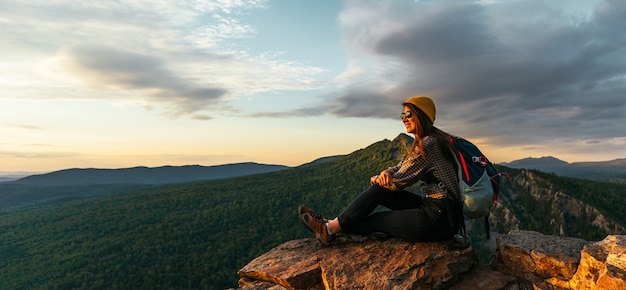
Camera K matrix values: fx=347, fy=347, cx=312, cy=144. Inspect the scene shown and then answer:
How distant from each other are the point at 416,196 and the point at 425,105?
8.40 ft

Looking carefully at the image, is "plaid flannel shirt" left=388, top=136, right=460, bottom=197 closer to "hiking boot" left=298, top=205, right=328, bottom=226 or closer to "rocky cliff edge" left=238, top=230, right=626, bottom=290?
"rocky cliff edge" left=238, top=230, right=626, bottom=290

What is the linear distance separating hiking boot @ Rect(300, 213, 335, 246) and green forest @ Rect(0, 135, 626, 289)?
102 meters

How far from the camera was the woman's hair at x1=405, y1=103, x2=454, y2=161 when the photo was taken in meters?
7.23

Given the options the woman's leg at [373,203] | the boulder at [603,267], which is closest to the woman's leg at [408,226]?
the woman's leg at [373,203]

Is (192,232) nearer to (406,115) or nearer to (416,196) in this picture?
(416,196)

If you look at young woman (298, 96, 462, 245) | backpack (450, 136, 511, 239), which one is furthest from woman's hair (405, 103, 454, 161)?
backpack (450, 136, 511, 239)

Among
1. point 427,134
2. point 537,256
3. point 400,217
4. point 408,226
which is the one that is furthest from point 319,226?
point 537,256

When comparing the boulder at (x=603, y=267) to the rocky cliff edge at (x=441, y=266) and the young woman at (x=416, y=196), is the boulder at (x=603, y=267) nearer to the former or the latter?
the rocky cliff edge at (x=441, y=266)

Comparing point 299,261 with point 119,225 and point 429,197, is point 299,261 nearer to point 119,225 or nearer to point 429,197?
point 429,197

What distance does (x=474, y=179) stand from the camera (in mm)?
7172

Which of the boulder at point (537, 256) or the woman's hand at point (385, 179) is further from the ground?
the woman's hand at point (385, 179)

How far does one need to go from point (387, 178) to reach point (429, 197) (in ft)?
3.23

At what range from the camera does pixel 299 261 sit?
29.4ft

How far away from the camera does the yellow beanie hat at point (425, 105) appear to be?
7.33 meters
